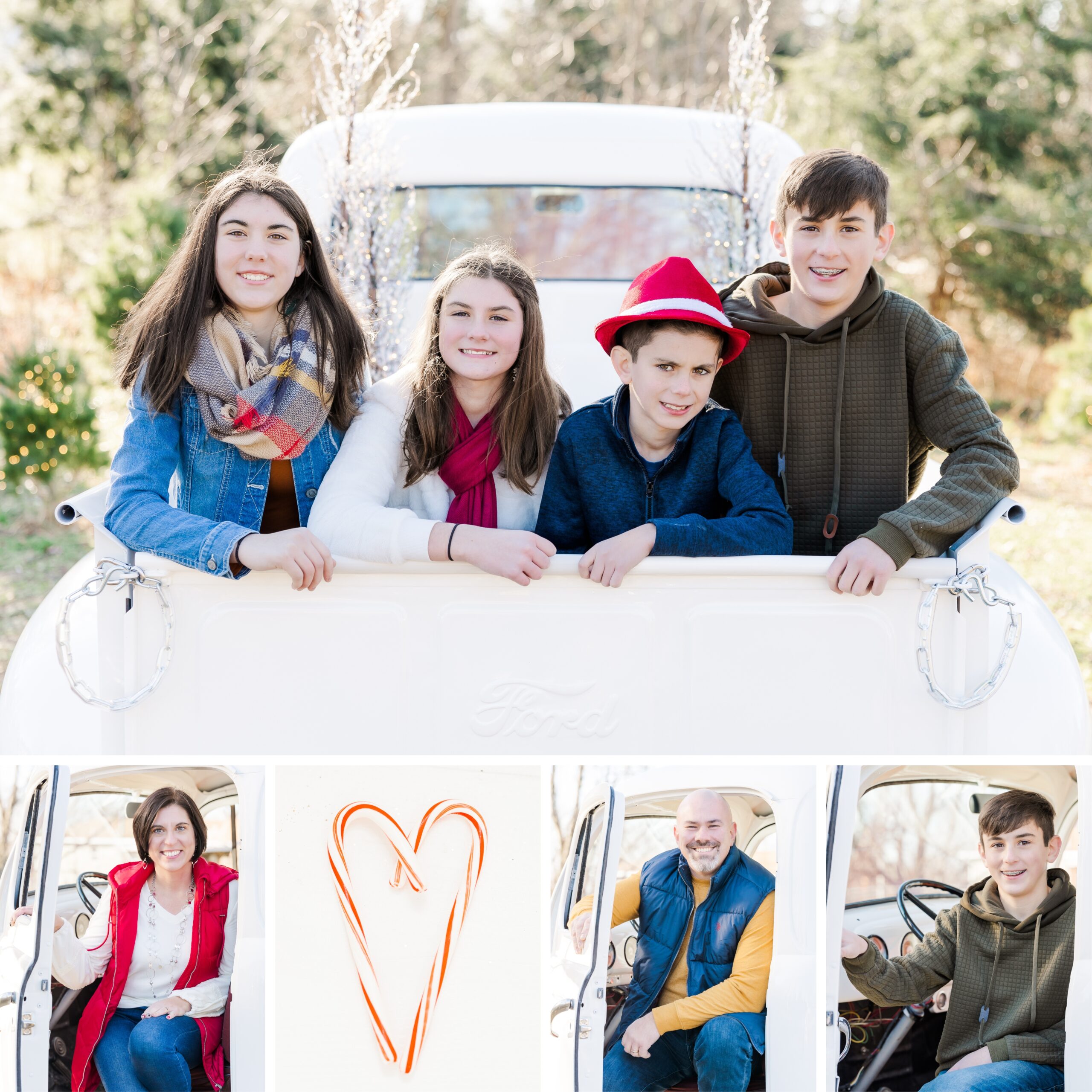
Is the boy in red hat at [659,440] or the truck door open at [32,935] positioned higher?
the boy in red hat at [659,440]

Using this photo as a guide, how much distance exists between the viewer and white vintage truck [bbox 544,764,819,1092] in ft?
6.35

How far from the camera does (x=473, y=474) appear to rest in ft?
8.38

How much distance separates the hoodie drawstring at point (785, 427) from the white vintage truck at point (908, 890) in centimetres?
76

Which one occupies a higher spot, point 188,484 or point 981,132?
point 981,132

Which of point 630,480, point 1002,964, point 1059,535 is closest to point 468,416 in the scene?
point 630,480

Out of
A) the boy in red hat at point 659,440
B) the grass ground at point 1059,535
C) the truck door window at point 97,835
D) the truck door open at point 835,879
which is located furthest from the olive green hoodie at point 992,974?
the grass ground at point 1059,535

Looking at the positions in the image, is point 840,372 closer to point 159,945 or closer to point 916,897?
point 916,897

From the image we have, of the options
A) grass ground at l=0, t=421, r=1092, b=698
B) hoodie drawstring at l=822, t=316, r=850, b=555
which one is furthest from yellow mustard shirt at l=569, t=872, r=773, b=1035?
grass ground at l=0, t=421, r=1092, b=698

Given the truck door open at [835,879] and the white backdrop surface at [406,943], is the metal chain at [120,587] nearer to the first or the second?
the white backdrop surface at [406,943]

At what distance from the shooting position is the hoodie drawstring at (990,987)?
2062mm

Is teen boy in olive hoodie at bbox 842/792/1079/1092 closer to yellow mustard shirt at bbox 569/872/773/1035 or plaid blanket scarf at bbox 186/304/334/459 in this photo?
yellow mustard shirt at bbox 569/872/773/1035

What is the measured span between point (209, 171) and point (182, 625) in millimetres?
13903

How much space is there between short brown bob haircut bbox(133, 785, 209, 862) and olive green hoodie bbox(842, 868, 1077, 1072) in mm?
1183

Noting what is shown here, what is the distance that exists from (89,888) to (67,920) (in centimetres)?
10
